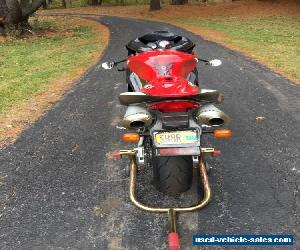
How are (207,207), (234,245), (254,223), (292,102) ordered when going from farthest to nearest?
(292,102)
(207,207)
(254,223)
(234,245)

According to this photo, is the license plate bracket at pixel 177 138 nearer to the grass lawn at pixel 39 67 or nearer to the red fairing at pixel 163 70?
the red fairing at pixel 163 70

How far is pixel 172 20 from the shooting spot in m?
30.0

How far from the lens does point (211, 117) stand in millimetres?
4293

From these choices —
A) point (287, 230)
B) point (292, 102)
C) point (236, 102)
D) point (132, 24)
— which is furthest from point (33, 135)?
point (132, 24)

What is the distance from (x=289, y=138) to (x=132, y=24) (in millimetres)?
22052

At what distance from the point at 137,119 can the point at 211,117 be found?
782mm

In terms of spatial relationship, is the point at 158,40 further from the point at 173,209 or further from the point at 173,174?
the point at 173,209

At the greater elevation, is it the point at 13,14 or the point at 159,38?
the point at 159,38

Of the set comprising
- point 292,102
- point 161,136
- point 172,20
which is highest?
point 161,136

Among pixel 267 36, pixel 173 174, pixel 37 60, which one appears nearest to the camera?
pixel 173 174

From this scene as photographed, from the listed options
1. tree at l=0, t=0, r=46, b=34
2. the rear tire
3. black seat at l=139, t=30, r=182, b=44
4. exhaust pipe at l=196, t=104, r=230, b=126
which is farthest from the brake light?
tree at l=0, t=0, r=46, b=34

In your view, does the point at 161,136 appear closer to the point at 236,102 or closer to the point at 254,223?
the point at 254,223

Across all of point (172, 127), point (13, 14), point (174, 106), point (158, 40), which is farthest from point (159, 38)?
point (13, 14)

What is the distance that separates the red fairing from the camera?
177 inches
